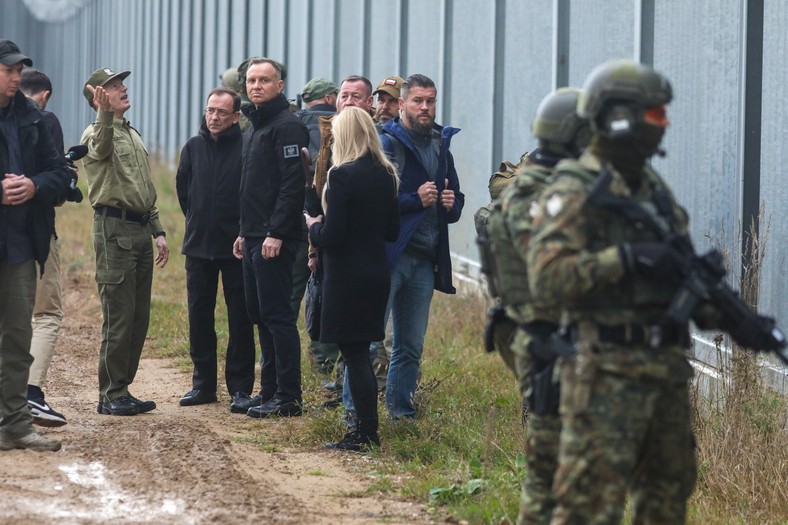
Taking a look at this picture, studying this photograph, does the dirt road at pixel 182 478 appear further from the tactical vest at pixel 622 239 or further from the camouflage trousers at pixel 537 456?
the tactical vest at pixel 622 239

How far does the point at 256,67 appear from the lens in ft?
27.1

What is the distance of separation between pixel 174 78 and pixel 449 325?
23.5 metres

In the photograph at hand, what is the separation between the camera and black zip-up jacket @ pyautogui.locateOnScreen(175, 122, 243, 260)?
28.2 ft

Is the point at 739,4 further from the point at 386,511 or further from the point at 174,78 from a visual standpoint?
the point at 174,78

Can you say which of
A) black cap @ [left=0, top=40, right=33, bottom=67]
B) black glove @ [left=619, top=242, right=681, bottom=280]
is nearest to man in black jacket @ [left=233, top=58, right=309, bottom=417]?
black cap @ [left=0, top=40, right=33, bottom=67]

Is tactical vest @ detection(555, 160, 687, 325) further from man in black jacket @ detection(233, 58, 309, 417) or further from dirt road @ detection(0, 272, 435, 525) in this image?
man in black jacket @ detection(233, 58, 309, 417)

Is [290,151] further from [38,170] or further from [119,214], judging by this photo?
[38,170]

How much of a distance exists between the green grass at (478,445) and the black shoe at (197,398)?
0.65 metres

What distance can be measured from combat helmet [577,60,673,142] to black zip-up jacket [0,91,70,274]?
3751mm

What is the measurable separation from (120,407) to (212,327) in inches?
35.9

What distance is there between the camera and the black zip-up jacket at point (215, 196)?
859cm

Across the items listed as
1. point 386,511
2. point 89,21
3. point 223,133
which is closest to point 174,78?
point 89,21

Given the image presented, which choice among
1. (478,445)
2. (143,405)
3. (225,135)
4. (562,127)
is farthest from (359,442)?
(562,127)

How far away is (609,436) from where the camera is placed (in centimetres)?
416
